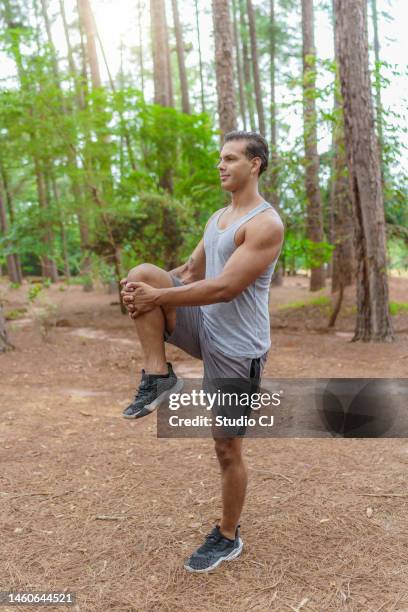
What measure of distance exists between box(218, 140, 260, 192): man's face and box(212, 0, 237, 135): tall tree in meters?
7.57

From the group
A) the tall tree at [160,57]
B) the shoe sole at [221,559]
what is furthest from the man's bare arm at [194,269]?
the tall tree at [160,57]

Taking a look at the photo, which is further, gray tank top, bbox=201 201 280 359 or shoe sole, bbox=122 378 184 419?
gray tank top, bbox=201 201 280 359

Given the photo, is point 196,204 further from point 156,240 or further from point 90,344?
point 90,344

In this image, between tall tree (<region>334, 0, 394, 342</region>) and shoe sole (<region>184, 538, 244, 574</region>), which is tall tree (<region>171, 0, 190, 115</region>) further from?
shoe sole (<region>184, 538, 244, 574</region>)

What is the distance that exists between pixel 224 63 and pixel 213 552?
8.90m

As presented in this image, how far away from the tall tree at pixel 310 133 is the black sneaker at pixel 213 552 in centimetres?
774

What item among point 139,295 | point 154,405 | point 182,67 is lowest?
point 154,405

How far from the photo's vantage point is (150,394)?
2791mm

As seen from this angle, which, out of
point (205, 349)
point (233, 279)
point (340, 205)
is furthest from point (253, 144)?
point (340, 205)

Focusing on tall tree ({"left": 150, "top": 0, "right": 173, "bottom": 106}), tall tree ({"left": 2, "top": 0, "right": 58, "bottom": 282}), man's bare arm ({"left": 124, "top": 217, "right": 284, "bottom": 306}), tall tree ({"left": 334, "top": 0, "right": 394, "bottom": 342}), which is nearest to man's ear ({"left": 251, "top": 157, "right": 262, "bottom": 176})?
man's bare arm ({"left": 124, "top": 217, "right": 284, "bottom": 306})

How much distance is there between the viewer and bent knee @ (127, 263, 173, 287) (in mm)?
2729

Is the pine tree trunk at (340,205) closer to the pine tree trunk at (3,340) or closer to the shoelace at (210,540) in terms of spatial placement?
the pine tree trunk at (3,340)

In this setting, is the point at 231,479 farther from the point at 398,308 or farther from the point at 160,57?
the point at 160,57

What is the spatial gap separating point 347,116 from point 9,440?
7075 millimetres
